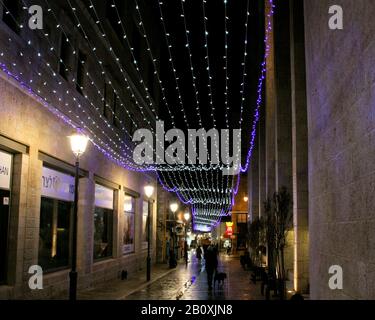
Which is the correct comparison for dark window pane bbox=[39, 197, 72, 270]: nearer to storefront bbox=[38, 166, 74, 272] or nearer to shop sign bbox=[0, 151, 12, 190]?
storefront bbox=[38, 166, 74, 272]

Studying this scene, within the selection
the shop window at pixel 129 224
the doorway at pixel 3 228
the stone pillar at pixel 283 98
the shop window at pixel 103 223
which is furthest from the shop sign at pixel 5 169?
the shop window at pixel 129 224

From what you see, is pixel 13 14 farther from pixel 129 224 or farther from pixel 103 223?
pixel 129 224

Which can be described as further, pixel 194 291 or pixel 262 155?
pixel 262 155

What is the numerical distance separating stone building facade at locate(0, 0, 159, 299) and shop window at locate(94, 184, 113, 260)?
0.17ft

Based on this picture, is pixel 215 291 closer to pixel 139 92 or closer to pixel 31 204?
pixel 31 204

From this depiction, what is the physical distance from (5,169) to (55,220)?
15.1 feet

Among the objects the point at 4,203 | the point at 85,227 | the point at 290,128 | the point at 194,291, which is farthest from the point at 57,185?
the point at 290,128

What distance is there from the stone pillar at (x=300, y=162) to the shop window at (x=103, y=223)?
9.39 meters

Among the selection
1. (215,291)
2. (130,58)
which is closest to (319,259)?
(215,291)

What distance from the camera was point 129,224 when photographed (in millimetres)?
30766

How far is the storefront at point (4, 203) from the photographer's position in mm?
14195

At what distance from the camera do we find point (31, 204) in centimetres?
1572

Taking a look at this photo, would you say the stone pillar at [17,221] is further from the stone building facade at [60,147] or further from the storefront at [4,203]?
the storefront at [4,203]

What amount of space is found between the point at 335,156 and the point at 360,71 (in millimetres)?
1905
